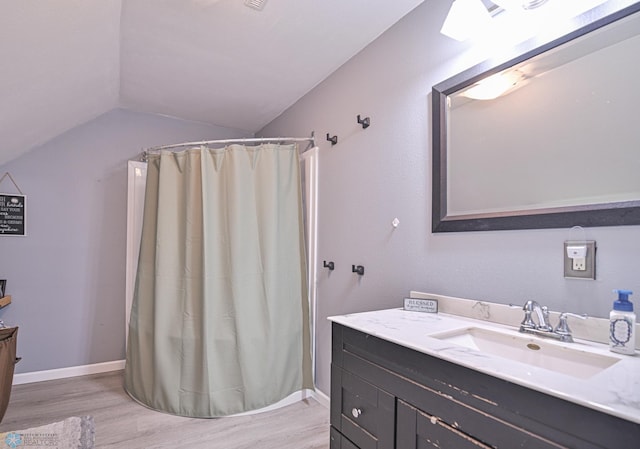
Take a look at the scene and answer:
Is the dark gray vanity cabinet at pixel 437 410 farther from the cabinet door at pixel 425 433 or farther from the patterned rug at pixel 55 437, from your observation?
the patterned rug at pixel 55 437

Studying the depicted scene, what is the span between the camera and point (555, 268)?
1089mm

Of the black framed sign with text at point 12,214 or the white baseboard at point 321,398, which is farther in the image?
the black framed sign with text at point 12,214

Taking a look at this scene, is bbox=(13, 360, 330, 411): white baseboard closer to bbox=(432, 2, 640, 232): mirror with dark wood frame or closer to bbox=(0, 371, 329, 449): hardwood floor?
bbox=(0, 371, 329, 449): hardwood floor

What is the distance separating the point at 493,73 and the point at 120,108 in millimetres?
2956

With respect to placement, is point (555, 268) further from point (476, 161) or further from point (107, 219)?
point (107, 219)

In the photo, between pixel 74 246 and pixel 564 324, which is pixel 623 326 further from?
pixel 74 246

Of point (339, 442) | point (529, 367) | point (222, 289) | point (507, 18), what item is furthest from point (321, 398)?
point (507, 18)

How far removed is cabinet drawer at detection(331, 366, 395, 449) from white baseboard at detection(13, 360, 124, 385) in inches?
98.3

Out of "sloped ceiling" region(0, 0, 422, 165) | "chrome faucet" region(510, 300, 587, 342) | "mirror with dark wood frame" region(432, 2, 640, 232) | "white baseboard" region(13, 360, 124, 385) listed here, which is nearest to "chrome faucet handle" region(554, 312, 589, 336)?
"chrome faucet" region(510, 300, 587, 342)

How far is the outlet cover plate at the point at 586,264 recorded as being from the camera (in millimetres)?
1002

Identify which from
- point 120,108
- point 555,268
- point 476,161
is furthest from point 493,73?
point 120,108

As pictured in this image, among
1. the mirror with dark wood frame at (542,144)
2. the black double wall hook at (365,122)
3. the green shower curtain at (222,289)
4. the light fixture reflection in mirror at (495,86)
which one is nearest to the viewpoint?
the mirror with dark wood frame at (542,144)

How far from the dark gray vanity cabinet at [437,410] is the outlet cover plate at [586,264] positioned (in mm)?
543

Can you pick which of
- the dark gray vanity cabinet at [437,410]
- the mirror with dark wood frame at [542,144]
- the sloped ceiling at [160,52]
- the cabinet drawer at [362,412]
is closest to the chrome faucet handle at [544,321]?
the mirror with dark wood frame at [542,144]
